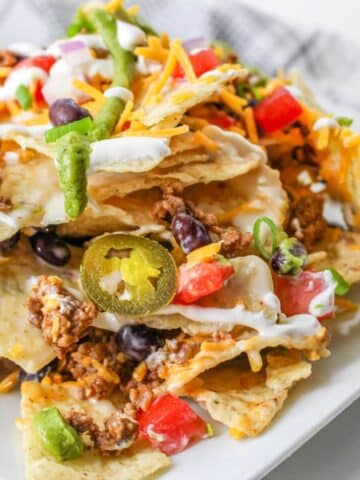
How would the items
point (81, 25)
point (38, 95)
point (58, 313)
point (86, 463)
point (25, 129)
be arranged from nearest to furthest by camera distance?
point (86, 463), point (58, 313), point (25, 129), point (38, 95), point (81, 25)

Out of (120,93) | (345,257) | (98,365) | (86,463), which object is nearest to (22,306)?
(98,365)

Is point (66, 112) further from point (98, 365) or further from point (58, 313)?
point (98, 365)

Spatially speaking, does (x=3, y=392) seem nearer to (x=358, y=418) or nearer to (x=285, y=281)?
(x=285, y=281)

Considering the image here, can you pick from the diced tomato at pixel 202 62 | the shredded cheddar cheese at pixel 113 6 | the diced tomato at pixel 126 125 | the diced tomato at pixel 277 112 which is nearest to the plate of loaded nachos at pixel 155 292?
the diced tomato at pixel 126 125

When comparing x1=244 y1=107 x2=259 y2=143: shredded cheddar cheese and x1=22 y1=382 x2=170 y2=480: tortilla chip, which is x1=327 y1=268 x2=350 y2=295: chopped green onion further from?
x1=22 y1=382 x2=170 y2=480: tortilla chip

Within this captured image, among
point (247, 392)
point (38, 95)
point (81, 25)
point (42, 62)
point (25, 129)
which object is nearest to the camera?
point (247, 392)

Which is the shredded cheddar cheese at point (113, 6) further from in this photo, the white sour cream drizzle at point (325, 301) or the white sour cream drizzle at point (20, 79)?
the white sour cream drizzle at point (325, 301)

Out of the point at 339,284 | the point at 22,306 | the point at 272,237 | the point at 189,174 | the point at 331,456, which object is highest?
the point at 189,174
